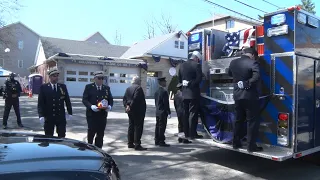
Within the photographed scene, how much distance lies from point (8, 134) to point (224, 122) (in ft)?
13.5

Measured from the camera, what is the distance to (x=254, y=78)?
5234 mm

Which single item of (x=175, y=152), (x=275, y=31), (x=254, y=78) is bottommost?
(x=175, y=152)

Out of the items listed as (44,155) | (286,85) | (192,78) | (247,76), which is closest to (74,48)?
(192,78)

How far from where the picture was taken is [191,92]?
644 centimetres

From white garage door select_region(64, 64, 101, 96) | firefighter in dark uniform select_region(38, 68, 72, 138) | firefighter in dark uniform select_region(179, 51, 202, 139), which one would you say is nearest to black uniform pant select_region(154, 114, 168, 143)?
firefighter in dark uniform select_region(179, 51, 202, 139)

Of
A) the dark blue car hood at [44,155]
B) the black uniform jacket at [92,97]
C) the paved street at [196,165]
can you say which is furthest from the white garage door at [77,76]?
the dark blue car hood at [44,155]

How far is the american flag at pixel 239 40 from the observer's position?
6.03 metres

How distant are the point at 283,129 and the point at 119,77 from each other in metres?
25.2

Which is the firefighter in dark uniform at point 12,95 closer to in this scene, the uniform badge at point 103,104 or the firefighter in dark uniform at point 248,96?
the uniform badge at point 103,104

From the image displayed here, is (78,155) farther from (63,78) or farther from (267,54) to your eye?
(63,78)

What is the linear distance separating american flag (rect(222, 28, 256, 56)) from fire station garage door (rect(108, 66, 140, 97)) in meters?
22.9

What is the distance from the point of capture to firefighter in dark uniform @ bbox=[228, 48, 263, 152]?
527 centimetres

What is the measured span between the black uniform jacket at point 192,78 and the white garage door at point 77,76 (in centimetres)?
2202

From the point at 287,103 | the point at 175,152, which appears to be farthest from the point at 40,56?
the point at 287,103
